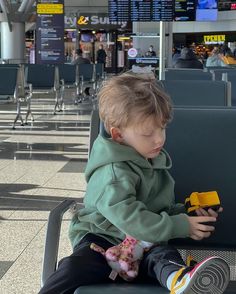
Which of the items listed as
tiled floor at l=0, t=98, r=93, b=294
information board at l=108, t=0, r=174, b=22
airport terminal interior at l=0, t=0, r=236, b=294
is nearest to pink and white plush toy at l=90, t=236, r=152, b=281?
airport terminal interior at l=0, t=0, r=236, b=294

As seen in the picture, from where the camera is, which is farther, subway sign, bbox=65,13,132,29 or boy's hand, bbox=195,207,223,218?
subway sign, bbox=65,13,132,29

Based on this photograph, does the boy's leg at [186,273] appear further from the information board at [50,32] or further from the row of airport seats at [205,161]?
the information board at [50,32]

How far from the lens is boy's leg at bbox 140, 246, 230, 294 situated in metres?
1.66

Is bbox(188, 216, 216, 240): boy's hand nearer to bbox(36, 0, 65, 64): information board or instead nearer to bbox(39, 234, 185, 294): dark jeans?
bbox(39, 234, 185, 294): dark jeans

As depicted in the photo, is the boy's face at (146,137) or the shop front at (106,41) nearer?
the boy's face at (146,137)

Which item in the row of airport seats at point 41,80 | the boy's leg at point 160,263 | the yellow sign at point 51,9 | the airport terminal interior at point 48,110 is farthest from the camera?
the yellow sign at point 51,9

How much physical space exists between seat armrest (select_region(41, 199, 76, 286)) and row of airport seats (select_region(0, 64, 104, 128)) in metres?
7.54

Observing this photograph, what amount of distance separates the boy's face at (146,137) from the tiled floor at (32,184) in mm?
1459

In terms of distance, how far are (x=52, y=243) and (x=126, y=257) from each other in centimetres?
29

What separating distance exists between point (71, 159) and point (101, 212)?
5405 millimetres

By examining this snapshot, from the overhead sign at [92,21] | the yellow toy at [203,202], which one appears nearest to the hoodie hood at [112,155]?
the yellow toy at [203,202]

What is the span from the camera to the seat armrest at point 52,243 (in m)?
2.04

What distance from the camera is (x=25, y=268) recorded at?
11.7 feet

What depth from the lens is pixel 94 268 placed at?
6.40 ft
